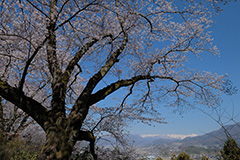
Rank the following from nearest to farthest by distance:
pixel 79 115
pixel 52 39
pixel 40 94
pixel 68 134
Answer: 1. pixel 68 134
2. pixel 79 115
3. pixel 52 39
4. pixel 40 94

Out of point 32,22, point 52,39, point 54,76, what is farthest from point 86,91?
point 32,22

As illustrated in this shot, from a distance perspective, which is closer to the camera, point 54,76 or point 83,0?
point 54,76

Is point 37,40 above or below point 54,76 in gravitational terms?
above

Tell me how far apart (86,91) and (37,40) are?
6.76 feet

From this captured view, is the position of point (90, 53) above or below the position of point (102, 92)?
above

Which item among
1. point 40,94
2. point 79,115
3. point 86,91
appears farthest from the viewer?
point 40,94

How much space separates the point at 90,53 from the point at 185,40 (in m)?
4.23

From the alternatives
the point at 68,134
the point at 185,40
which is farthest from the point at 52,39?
the point at 185,40

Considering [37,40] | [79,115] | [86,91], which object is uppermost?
[37,40]

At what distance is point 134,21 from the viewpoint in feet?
18.2

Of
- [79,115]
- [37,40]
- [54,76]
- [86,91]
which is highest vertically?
[37,40]

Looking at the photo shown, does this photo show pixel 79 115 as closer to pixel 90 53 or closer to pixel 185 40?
pixel 90 53

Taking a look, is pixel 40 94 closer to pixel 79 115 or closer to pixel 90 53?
pixel 90 53

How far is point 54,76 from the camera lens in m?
4.36
